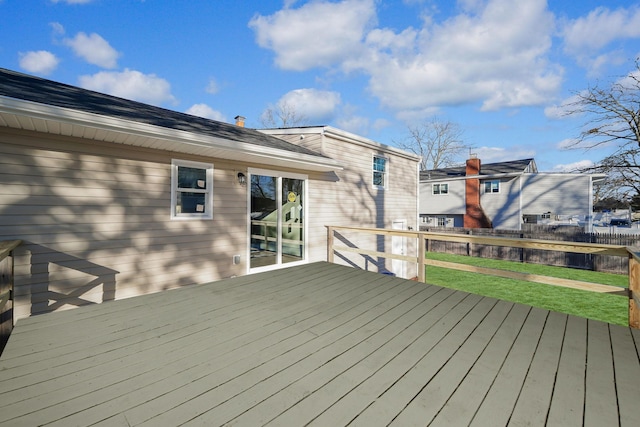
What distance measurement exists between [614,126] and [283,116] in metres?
22.4

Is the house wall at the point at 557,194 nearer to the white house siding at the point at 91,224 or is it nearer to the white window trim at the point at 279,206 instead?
the white window trim at the point at 279,206

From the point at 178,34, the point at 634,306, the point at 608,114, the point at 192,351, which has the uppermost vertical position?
the point at 178,34

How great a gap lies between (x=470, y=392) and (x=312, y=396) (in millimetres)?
994

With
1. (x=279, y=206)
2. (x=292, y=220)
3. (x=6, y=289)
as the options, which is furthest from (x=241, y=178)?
(x=6, y=289)

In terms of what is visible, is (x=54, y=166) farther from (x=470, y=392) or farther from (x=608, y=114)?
(x=608, y=114)

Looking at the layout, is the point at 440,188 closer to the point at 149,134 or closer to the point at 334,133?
the point at 334,133

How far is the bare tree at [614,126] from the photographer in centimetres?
1474

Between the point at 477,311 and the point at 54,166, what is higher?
the point at 54,166

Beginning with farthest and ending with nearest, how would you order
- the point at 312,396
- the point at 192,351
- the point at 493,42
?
the point at 493,42
the point at 192,351
the point at 312,396

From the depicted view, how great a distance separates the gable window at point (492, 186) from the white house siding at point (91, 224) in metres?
22.0

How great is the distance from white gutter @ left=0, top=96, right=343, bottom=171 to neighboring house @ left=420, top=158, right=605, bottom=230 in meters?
19.7

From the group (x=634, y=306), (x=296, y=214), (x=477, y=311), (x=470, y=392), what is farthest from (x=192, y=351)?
(x=296, y=214)

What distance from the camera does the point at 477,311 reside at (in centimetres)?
328

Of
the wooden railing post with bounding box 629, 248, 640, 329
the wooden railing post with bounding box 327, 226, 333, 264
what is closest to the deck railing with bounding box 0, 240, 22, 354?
the wooden railing post with bounding box 327, 226, 333, 264
